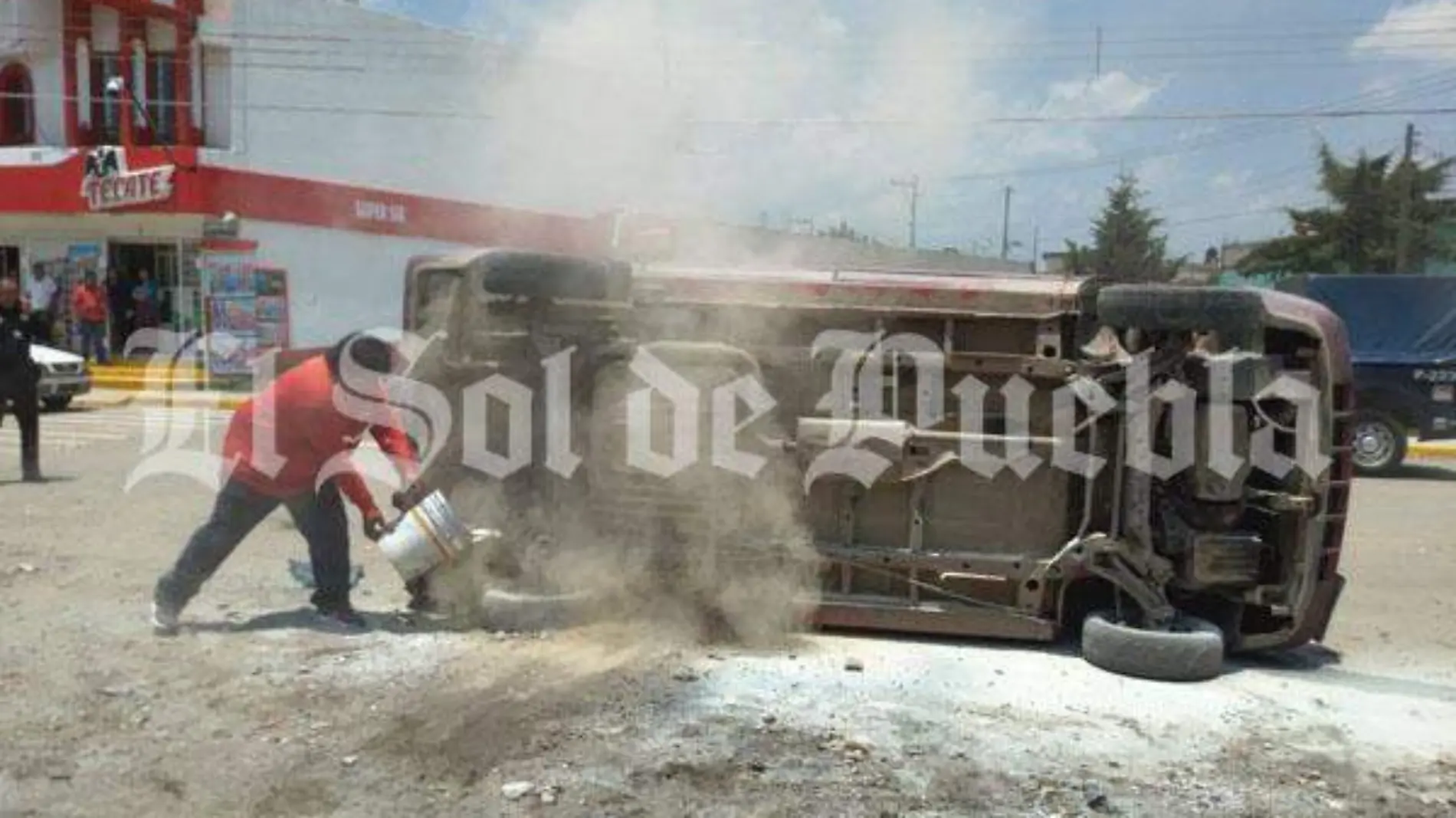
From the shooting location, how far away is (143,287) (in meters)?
23.7

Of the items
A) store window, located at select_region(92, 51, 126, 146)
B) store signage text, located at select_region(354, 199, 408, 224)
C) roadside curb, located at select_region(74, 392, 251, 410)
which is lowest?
roadside curb, located at select_region(74, 392, 251, 410)

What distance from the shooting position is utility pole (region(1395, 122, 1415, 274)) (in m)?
37.1

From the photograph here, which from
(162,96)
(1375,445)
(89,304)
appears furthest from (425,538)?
(162,96)

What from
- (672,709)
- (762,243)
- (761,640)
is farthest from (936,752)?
(762,243)

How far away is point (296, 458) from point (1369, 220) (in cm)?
4049

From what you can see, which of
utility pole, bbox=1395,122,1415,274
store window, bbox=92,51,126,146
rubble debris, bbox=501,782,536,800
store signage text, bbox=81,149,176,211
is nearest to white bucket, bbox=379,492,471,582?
rubble debris, bbox=501,782,536,800

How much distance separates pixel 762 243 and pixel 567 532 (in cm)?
381

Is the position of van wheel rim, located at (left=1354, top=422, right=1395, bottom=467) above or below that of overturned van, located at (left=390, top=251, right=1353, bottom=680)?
below

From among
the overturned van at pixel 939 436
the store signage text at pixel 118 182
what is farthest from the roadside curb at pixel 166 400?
the overturned van at pixel 939 436

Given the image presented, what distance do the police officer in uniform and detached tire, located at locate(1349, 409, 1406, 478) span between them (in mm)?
12400

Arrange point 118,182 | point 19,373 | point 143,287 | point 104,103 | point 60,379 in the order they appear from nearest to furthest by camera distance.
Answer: point 19,373 < point 60,379 < point 118,182 < point 143,287 < point 104,103

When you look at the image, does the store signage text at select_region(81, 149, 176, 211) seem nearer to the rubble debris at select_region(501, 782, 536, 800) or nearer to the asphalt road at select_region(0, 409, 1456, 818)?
the asphalt road at select_region(0, 409, 1456, 818)

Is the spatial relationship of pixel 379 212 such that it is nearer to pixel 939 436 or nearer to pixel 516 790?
pixel 939 436

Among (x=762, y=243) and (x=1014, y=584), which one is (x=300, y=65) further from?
(x=1014, y=584)
